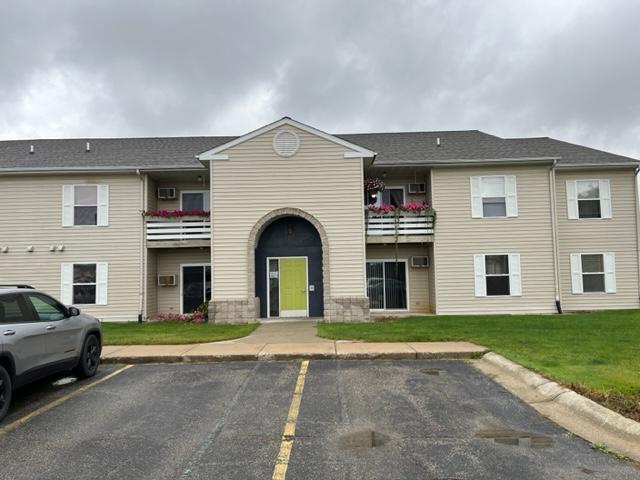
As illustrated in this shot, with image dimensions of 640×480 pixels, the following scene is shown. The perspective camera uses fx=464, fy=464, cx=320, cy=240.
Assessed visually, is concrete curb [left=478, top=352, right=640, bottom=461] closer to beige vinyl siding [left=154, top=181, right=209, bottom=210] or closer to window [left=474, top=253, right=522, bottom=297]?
window [left=474, top=253, right=522, bottom=297]

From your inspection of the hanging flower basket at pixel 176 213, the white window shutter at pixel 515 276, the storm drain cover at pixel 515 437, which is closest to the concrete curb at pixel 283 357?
the storm drain cover at pixel 515 437

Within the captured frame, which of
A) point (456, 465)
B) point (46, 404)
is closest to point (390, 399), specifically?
point (456, 465)

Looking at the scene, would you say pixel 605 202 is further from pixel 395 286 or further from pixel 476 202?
pixel 395 286

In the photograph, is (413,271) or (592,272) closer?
(592,272)

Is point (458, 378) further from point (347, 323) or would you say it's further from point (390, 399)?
point (347, 323)

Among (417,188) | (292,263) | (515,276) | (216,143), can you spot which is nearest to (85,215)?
(216,143)

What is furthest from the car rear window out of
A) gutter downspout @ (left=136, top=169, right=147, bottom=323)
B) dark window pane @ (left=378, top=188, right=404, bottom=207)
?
dark window pane @ (left=378, top=188, right=404, bottom=207)

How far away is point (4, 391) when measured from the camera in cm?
561

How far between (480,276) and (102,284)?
44.5 feet

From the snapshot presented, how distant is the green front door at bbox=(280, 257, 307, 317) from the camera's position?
16141mm

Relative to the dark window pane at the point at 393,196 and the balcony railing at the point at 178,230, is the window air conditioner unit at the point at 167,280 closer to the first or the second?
the balcony railing at the point at 178,230

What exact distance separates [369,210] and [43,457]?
1322 cm

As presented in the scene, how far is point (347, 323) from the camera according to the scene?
14234 millimetres

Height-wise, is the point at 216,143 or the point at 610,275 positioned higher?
the point at 216,143
